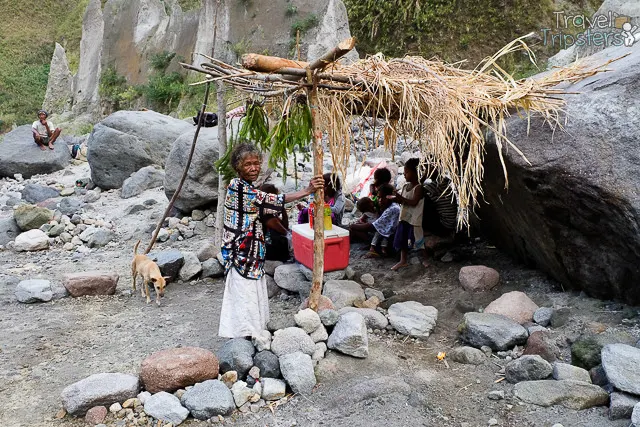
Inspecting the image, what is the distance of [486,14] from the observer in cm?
1527

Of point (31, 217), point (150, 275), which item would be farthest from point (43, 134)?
point (150, 275)

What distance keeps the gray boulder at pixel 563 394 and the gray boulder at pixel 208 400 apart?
2.01 meters

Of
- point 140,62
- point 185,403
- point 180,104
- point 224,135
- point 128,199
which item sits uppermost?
point 140,62

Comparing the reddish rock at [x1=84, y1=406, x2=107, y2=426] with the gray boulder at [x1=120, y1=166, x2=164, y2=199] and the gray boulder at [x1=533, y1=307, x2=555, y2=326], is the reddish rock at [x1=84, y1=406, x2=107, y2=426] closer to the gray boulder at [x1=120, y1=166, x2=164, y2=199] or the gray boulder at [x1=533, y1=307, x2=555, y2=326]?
the gray boulder at [x1=533, y1=307, x2=555, y2=326]

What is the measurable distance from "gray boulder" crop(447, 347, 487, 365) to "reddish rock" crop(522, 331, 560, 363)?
0.37m

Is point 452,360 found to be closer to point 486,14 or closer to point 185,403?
point 185,403

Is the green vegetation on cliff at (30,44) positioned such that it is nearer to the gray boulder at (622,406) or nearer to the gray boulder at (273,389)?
the gray boulder at (273,389)

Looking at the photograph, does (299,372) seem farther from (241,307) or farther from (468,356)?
(468,356)

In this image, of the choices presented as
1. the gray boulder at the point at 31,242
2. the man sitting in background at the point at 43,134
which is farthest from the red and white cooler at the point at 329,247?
the man sitting in background at the point at 43,134

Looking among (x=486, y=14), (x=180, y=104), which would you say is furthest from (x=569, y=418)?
(x=180, y=104)

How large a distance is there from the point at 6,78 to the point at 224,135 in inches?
1169

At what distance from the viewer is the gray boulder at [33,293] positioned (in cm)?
655

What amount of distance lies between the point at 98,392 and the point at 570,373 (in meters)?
3.32

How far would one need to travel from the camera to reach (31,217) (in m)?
9.90
